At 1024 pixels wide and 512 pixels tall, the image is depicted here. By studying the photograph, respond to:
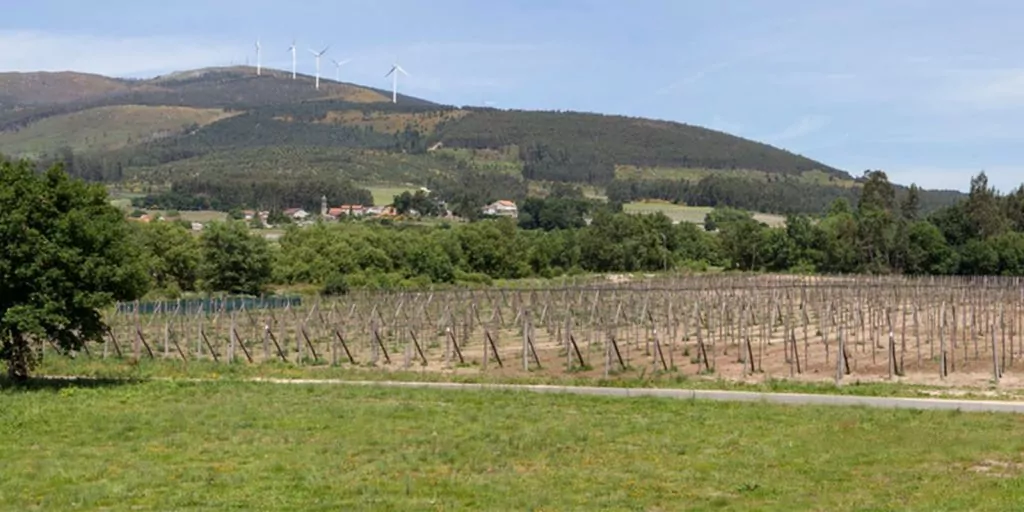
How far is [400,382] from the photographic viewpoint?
39.7m

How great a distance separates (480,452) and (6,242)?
19748 mm

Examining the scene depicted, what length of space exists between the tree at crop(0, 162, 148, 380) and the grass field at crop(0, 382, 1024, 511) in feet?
10.9

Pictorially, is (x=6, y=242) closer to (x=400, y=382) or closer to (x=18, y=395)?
(x=18, y=395)

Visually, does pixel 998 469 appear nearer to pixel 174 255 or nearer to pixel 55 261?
pixel 55 261

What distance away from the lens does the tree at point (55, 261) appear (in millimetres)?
35219

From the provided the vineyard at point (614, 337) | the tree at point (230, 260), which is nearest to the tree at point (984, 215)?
the vineyard at point (614, 337)

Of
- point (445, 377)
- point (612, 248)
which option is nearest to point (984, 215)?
point (612, 248)

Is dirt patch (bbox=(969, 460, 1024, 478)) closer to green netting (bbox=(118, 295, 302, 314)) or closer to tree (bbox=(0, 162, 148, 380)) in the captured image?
tree (bbox=(0, 162, 148, 380))

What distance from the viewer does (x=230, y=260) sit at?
99062 mm

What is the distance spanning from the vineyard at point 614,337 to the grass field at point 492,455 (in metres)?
12.9

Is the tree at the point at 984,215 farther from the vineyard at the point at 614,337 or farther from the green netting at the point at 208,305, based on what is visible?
the green netting at the point at 208,305

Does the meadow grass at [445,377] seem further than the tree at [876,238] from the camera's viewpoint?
No

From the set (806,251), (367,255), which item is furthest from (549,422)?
(806,251)

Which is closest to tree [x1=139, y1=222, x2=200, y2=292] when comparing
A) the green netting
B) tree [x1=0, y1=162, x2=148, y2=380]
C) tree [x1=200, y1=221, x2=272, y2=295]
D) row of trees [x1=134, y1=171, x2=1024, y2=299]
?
row of trees [x1=134, y1=171, x2=1024, y2=299]
